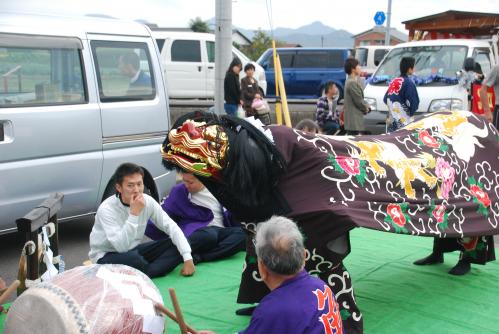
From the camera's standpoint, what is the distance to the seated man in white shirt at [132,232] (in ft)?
14.5

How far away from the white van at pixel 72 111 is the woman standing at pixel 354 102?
3.62 meters

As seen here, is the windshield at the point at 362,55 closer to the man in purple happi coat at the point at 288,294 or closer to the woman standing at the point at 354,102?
the woman standing at the point at 354,102

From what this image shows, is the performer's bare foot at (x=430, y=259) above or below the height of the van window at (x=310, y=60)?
below

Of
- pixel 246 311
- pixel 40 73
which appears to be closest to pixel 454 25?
pixel 40 73

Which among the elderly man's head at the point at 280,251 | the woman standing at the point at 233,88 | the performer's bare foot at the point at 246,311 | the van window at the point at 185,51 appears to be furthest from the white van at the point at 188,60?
the elderly man's head at the point at 280,251

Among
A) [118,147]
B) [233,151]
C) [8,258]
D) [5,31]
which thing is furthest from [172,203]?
[233,151]

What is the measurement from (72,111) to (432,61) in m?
7.37

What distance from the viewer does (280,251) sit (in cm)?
254

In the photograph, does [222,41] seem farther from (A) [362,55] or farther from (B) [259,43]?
(B) [259,43]

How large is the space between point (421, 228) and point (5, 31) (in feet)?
11.0

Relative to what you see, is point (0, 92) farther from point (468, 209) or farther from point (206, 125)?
point (468, 209)

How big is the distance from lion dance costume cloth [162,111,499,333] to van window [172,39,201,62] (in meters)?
11.2

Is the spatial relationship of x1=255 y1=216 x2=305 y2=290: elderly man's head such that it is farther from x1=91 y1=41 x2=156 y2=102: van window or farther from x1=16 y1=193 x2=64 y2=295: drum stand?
x1=91 y1=41 x2=156 y2=102: van window

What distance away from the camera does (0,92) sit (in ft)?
16.1
